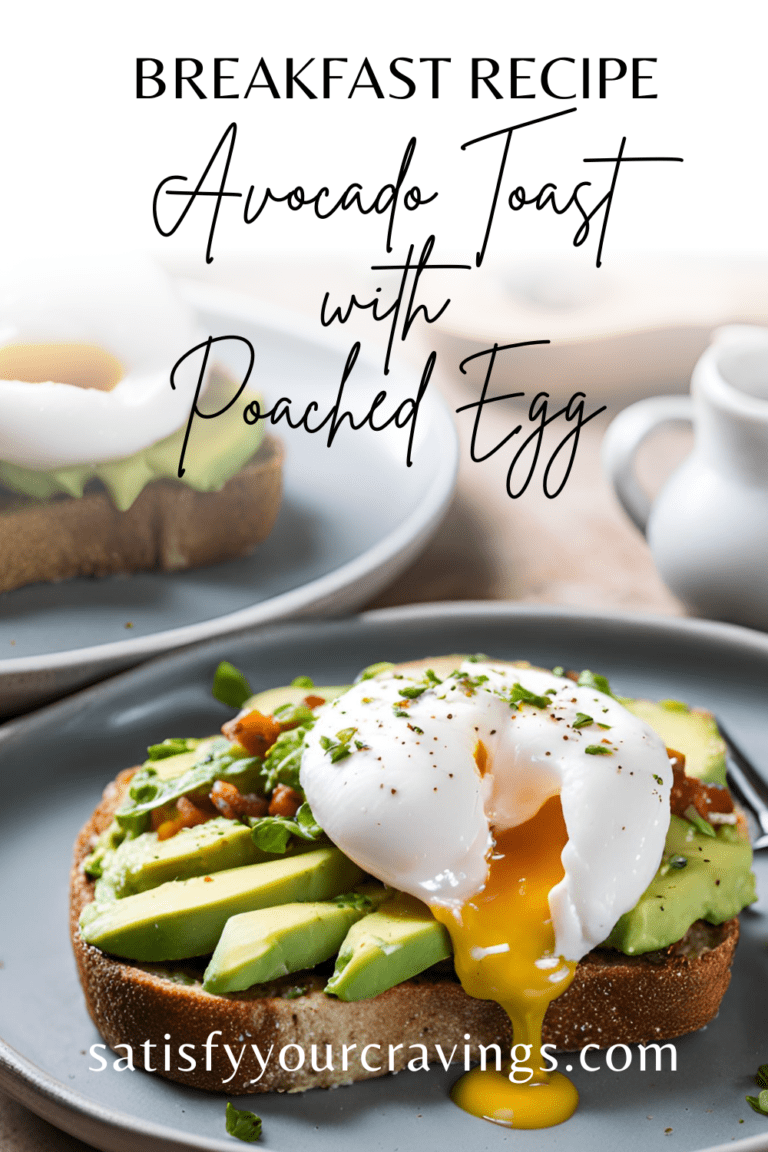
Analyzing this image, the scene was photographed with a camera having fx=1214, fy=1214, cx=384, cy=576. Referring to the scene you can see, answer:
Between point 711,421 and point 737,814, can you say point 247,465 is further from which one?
point 737,814

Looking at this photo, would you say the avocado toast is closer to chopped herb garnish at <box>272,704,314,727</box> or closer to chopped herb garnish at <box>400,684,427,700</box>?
chopped herb garnish at <box>272,704,314,727</box>

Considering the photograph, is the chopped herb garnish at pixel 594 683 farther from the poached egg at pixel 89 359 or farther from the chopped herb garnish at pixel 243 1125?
the poached egg at pixel 89 359

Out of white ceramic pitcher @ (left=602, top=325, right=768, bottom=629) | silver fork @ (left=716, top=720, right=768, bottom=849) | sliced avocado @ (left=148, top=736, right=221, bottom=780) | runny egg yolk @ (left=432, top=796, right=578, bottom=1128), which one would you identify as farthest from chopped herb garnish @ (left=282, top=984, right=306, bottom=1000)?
white ceramic pitcher @ (left=602, top=325, right=768, bottom=629)

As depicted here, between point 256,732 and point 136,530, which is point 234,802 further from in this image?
point 136,530

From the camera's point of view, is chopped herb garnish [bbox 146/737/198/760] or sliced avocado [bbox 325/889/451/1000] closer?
sliced avocado [bbox 325/889/451/1000]

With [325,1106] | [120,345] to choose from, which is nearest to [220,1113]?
[325,1106]

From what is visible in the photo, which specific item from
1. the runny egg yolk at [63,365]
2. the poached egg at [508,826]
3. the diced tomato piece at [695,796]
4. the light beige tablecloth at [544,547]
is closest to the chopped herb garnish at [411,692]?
the poached egg at [508,826]

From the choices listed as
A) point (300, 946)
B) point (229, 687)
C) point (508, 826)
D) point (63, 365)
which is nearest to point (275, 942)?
point (300, 946)
